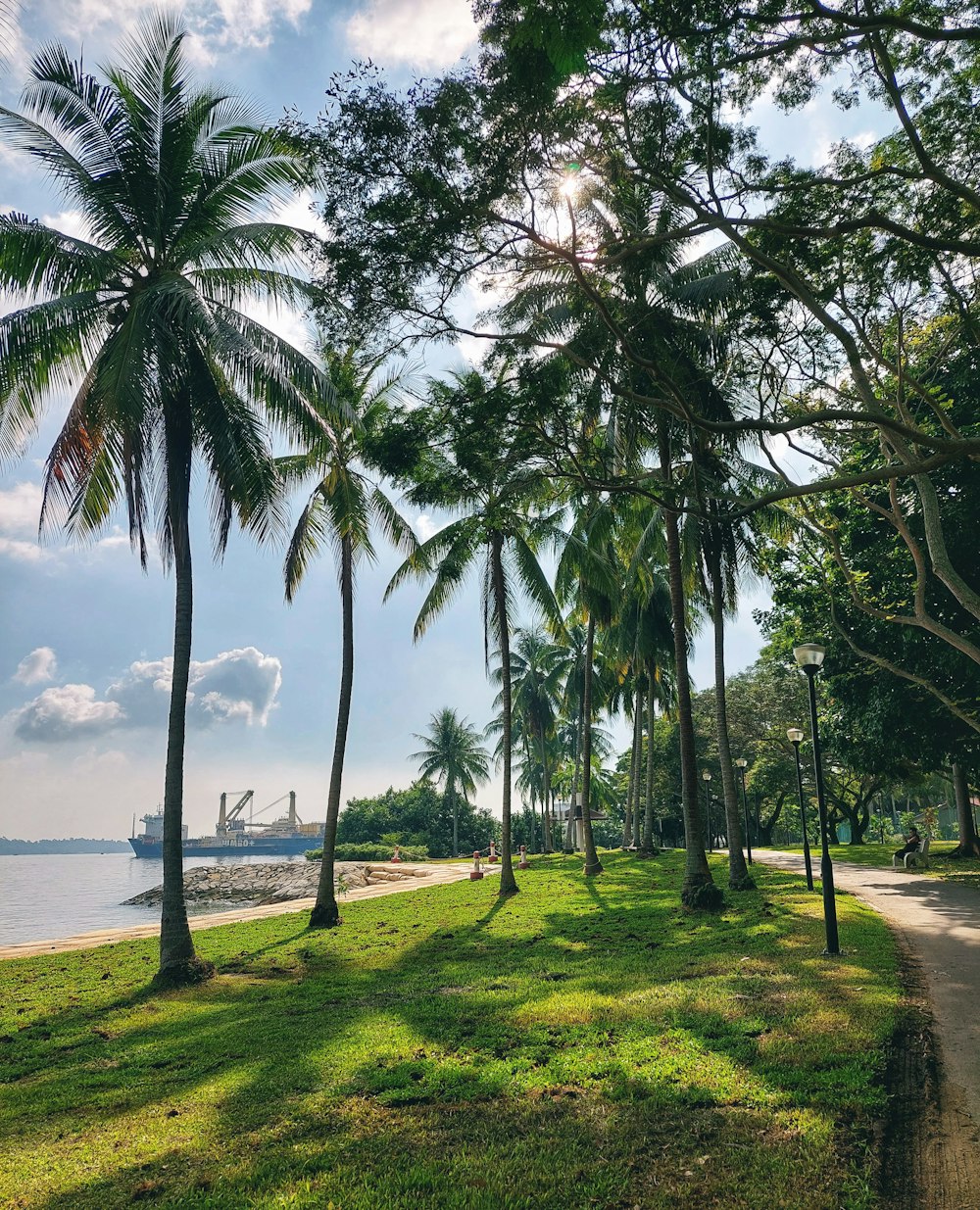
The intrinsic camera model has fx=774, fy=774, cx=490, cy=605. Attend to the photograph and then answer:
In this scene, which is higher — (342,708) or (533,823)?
(342,708)

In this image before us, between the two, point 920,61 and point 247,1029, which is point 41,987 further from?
point 920,61

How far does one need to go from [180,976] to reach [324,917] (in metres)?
5.56

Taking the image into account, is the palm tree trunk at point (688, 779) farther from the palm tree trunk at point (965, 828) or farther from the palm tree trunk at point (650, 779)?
the palm tree trunk at point (965, 828)

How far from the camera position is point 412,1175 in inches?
→ 163

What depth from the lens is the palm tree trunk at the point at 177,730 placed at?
10.5 metres

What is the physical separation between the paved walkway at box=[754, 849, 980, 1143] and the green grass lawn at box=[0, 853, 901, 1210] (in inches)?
16.8

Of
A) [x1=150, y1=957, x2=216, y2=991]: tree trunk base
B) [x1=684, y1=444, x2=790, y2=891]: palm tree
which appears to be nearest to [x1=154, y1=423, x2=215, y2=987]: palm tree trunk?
[x1=150, y1=957, x2=216, y2=991]: tree trunk base

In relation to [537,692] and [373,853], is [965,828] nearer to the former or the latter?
[537,692]

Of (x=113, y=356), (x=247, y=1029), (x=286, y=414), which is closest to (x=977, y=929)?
(x=247, y=1029)

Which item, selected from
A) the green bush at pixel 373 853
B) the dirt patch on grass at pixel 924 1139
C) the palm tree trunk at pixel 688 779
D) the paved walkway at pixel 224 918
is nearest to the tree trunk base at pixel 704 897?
the palm tree trunk at pixel 688 779

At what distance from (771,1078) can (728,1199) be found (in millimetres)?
1580

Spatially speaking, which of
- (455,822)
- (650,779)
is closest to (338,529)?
(650,779)

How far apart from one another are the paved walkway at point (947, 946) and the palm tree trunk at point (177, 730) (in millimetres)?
8747

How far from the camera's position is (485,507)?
15.2m
